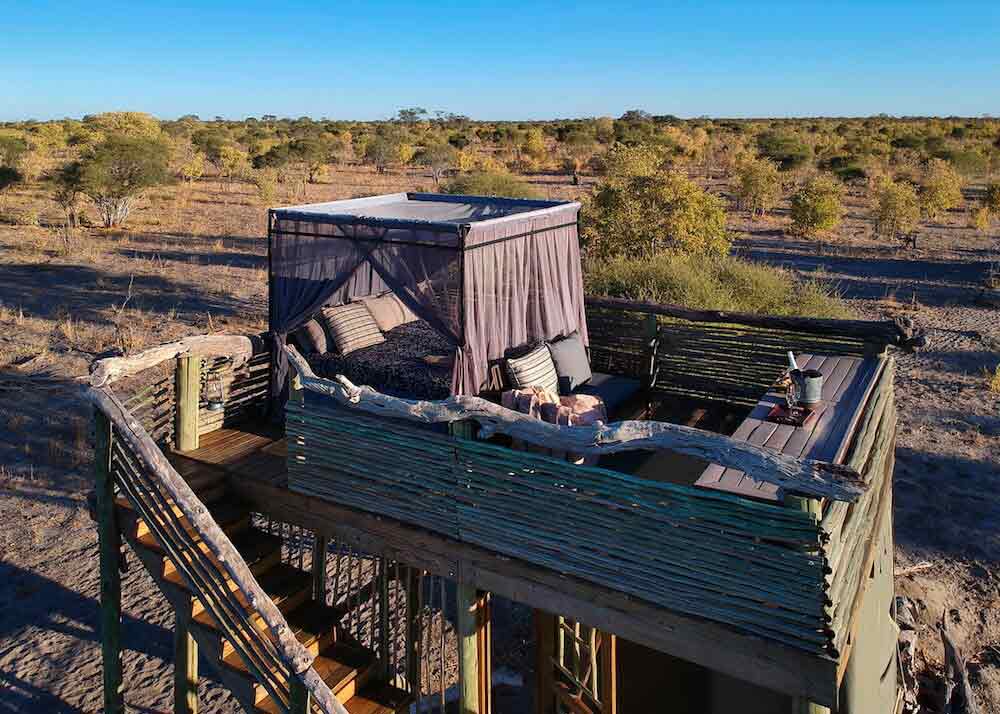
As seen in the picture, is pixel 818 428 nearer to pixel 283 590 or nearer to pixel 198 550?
pixel 283 590

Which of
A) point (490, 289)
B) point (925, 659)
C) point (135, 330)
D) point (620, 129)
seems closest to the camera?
point (490, 289)

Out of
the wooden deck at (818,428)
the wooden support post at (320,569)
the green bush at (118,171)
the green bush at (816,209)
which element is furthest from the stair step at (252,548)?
the green bush at (816,209)

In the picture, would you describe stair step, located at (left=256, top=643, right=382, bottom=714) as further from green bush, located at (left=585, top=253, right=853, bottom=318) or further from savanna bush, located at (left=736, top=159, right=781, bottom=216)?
savanna bush, located at (left=736, top=159, right=781, bottom=216)

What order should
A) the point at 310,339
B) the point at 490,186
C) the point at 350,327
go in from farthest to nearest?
the point at 490,186
the point at 350,327
the point at 310,339

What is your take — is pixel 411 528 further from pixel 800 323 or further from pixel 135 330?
pixel 135 330

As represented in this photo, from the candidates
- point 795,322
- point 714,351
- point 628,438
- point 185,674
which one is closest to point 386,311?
point 714,351

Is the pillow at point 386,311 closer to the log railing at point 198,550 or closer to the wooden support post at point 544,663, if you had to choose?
the log railing at point 198,550

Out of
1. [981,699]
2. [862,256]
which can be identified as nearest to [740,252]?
[862,256]
